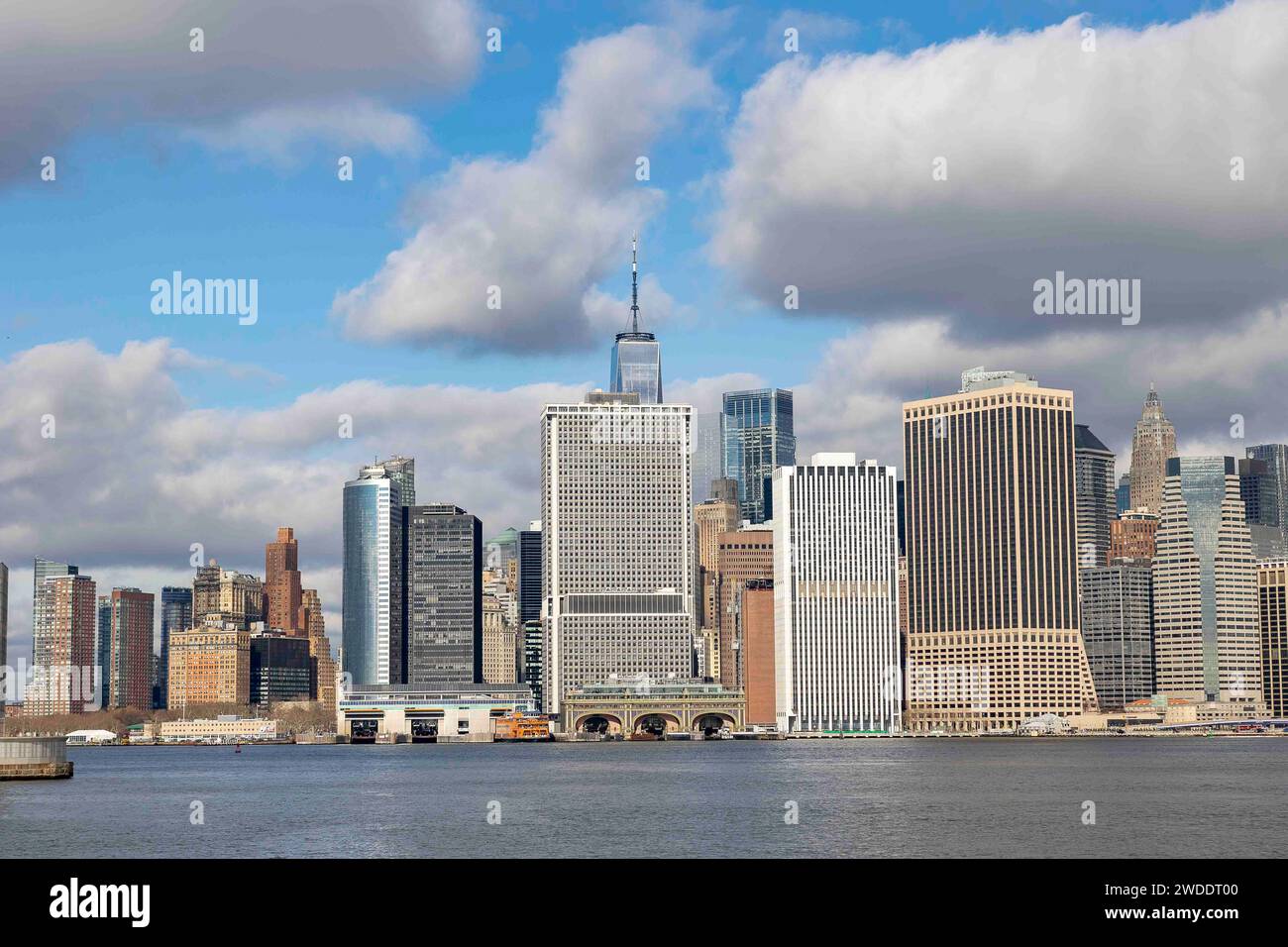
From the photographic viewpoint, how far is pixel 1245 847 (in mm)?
80312

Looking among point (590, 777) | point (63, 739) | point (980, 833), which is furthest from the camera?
point (63, 739)

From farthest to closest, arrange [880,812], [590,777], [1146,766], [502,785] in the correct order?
1. [1146,766]
2. [590,777]
3. [502,785]
4. [880,812]

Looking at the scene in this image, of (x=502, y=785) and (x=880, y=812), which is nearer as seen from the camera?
(x=880, y=812)

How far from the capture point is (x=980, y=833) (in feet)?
284
